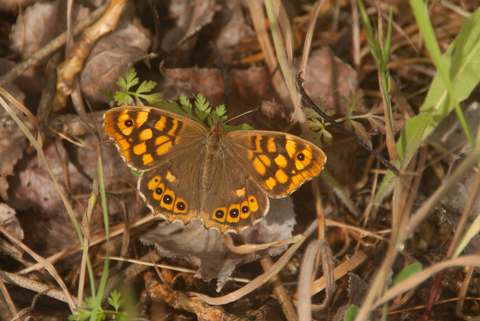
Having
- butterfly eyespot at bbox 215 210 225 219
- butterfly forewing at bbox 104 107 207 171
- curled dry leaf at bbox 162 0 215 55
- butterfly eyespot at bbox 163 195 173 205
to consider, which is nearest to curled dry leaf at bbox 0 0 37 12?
curled dry leaf at bbox 162 0 215 55

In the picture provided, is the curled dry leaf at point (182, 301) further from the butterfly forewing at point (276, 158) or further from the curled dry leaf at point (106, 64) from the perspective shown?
the curled dry leaf at point (106, 64)

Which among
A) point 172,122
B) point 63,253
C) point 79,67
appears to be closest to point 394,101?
point 172,122

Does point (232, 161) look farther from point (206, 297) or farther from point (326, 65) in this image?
point (326, 65)

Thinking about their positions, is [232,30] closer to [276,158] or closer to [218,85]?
[218,85]

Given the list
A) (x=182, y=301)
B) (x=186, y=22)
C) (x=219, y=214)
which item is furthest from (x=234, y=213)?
(x=186, y=22)

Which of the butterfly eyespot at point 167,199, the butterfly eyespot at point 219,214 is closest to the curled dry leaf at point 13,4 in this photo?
the butterfly eyespot at point 167,199

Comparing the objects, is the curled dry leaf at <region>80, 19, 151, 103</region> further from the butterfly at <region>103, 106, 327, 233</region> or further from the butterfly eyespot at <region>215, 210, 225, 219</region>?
the butterfly eyespot at <region>215, 210, 225, 219</region>

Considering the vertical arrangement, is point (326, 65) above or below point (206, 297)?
above
